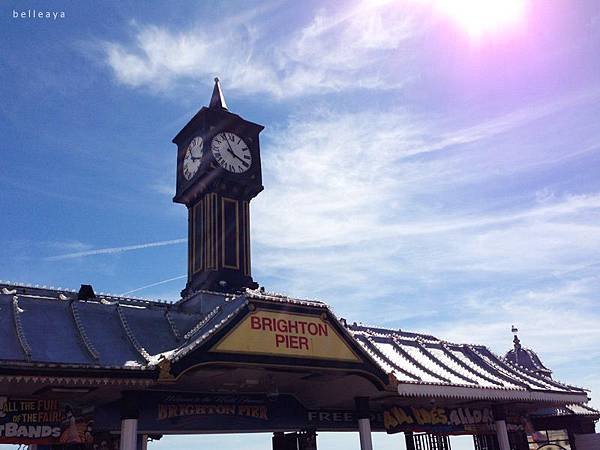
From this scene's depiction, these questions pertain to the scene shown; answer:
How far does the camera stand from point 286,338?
20.1m

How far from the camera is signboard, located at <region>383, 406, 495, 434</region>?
88.7 ft

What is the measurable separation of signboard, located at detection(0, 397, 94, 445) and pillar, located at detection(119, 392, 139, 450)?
5.01 feet

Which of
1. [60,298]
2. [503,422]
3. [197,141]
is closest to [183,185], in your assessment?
[197,141]

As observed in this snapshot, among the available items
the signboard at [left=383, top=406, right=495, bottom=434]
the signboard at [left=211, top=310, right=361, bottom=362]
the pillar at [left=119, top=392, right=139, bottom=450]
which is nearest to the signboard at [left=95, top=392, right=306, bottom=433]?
the pillar at [left=119, top=392, right=139, bottom=450]

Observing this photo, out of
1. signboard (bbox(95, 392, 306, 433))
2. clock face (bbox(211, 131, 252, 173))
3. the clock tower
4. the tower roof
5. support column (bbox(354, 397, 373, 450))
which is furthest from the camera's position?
the tower roof

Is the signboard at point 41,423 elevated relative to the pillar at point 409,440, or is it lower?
elevated

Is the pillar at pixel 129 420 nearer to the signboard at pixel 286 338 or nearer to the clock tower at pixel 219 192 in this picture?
the signboard at pixel 286 338

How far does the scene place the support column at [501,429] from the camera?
28.3 metres

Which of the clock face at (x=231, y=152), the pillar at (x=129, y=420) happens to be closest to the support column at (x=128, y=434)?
the pillar at (x=129, y=420)

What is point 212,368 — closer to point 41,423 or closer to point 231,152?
point 41,423

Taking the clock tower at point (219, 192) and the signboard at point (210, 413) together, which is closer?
the signboard at point (210, 413)

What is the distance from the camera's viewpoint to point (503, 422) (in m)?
28.7

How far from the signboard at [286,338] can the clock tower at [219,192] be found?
1045cm

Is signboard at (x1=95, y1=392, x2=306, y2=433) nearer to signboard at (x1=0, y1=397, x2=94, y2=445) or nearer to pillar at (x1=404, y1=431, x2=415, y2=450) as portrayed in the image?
signboard at (x1=0, y1=397, x2=94, y2=445)
